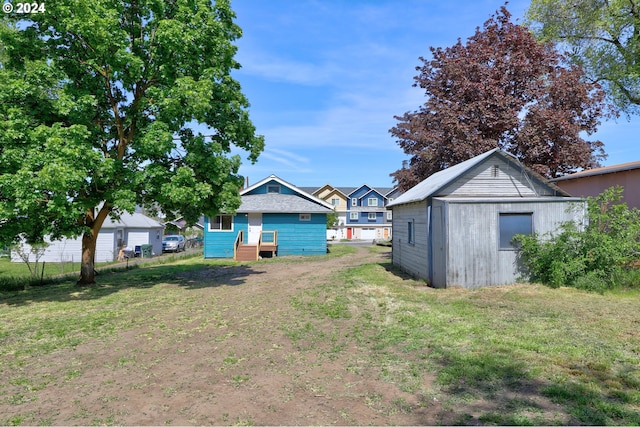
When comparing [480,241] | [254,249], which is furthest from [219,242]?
[480,241]

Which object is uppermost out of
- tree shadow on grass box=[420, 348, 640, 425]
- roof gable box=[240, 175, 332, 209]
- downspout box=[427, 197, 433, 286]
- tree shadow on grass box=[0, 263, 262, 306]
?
roof gable box=[240, 175, 332, 209]

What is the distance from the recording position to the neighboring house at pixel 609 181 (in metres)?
12.8

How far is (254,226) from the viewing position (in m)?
26.5

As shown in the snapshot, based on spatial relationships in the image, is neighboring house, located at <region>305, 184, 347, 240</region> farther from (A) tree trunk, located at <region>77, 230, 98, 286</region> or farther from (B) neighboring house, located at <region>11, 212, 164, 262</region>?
(A) tree trunk, located at <region>77, 230, 98, 286</region>

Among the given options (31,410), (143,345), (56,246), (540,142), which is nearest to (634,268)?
(540,142)

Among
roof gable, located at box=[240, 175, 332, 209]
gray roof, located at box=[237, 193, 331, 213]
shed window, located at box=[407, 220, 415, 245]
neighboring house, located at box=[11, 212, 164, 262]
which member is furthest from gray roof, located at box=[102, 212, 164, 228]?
shed window, located at box=[407, 220, 415, 245]

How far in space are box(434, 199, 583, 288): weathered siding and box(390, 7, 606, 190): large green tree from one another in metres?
8.71

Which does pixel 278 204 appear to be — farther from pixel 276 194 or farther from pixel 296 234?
pixel 296 234

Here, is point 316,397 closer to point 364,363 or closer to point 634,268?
point 364,363

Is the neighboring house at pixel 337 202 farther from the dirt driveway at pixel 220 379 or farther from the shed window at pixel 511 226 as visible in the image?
the dirt driveway at pixel 220 379

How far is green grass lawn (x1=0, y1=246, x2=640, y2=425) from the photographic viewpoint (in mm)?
4352

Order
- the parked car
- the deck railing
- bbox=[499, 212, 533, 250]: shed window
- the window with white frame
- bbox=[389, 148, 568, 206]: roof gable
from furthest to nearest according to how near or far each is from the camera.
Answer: the parked car
the window with white frame
the deck railing
bbox=[389, 148, 568, 206]: roof gable
bbox=[499, 212, 533, 250]: shed window

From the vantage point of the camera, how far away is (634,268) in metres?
11.2

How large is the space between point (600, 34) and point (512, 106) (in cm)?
731
